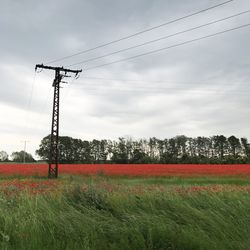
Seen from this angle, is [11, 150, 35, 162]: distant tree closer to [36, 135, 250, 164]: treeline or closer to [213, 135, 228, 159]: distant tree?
[36, 135, 250, 164]: treeline

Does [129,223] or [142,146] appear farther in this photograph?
[142,146]

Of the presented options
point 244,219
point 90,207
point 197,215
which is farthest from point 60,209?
point 244,219

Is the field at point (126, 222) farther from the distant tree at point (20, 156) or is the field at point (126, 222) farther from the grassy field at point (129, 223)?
the distant tree at point (20, 156)

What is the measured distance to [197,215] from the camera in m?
7.17

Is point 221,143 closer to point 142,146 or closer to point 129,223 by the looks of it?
point 142,146

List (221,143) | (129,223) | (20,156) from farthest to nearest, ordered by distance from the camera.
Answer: (20,156) < (221,143) < (129,223)

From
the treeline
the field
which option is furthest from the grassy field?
the treeline

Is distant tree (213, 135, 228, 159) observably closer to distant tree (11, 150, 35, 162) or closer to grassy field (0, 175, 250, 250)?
distant tree (11, 150, 35, 162)

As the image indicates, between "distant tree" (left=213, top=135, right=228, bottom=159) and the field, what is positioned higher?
"distant tree" (left=213, top=135, right=228, bottom=159)

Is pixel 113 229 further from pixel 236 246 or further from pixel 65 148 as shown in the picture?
pixel 65 148

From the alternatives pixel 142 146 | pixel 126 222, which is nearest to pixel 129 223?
pixel 126 222

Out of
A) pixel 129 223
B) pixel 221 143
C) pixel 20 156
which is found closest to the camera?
pixel 129 223

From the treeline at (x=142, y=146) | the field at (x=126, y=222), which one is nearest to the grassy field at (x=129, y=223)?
the field at (x=126, y=222)

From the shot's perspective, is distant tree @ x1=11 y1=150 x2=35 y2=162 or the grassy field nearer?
the grassy field
